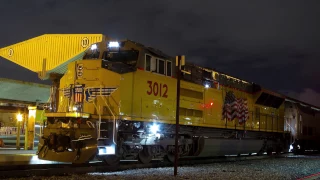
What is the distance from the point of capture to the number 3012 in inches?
483

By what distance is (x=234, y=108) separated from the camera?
1739cm

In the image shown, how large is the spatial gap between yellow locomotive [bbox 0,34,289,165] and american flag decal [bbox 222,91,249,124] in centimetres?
5

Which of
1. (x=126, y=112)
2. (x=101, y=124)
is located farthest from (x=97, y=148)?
(x=126, y=112)

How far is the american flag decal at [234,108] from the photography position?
1681 centimetres

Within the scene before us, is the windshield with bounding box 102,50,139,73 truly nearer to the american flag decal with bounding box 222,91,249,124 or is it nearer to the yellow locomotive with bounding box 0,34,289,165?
the yellow locomotive with bounding box 0,34,289,165

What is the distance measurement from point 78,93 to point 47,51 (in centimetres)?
913

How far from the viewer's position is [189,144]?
Answer: 14.3 meters

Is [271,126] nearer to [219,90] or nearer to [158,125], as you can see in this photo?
[219,90]

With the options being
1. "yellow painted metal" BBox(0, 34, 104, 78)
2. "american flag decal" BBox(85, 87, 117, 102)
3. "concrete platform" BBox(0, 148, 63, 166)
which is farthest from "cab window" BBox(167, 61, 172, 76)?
"yellow painted metal" BBox(0, 34, 104, 78)

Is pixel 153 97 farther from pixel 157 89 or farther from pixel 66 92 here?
pixel 66 92

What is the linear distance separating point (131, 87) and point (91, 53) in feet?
6.87

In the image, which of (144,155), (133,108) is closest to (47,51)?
(133,108)

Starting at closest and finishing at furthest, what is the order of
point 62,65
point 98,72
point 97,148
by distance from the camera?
point 97,148, point 98,72, point 62,65

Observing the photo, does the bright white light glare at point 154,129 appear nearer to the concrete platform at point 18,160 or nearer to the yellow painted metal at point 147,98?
the yellow painted metal at point 147,98
